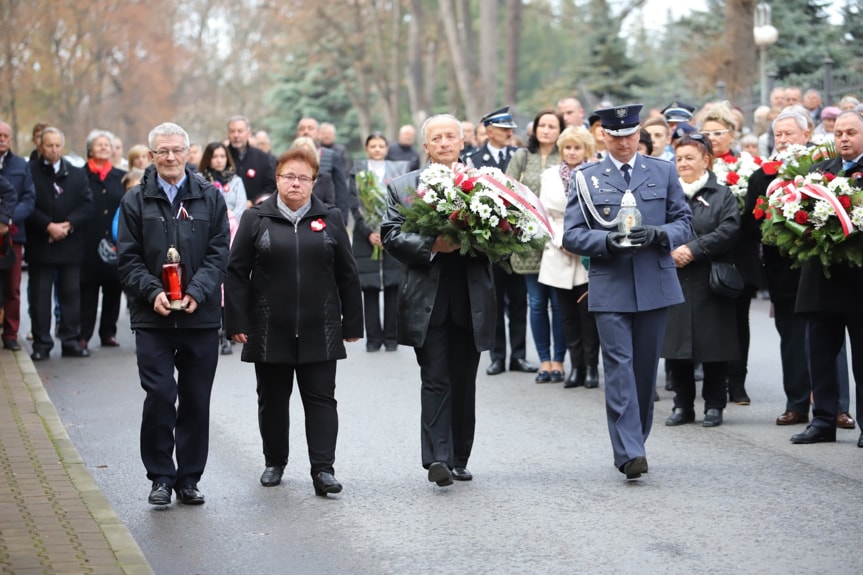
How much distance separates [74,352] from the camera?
15461 mm

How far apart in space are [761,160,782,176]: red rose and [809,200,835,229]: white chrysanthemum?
3.93ft

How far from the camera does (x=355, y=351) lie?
51.8 feet

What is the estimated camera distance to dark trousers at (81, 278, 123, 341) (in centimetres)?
1603

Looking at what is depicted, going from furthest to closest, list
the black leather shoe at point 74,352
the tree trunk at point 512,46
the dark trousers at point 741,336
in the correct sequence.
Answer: the tree trunk at point 512,46 < the black leather shoe at point 74,352 < the dark trousers at point 741,336

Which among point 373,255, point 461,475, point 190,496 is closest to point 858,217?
point 461,475

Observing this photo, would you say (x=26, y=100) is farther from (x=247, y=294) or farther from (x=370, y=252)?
(x=247, y=294)

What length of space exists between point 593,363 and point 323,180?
5071 millimetres

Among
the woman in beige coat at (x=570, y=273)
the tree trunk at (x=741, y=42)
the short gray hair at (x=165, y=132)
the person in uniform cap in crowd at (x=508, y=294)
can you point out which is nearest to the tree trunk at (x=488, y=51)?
the tree trunk at (x=741, y=42)

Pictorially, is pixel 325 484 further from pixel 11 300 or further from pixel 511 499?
pixel 11 300

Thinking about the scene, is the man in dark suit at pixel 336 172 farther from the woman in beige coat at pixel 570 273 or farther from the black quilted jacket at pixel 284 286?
the black quilted jacket at pixel 284 286

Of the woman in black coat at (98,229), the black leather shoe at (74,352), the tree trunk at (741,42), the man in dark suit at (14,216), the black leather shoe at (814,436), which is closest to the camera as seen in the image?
the black leather shoe at (814,436)

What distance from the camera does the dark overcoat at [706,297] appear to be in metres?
10.8

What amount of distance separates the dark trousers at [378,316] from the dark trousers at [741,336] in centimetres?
493

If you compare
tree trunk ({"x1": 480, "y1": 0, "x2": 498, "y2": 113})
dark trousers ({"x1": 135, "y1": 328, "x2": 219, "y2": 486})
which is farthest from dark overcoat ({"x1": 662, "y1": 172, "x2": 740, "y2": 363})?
tree trunk ({"x1": 480, "y1": 0, "x2": 498, "y2": 113})
